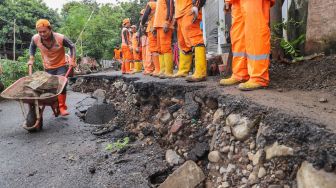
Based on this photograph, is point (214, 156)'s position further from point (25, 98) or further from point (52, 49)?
point (52, 49)

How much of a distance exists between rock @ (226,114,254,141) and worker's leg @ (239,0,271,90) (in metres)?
0.62

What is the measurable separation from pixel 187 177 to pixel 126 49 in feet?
26.9

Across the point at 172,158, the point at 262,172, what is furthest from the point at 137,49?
the point at 262,172

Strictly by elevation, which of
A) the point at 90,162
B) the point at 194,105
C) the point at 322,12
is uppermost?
the point at 322,12

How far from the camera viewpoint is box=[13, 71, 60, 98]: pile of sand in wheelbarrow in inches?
192

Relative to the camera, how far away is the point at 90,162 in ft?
12.2

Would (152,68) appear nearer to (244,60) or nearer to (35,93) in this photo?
(35,93)

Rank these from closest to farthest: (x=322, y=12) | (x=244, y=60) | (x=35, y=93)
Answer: (x=244, y=60), (x=322, y=12), (x=35, y=93)

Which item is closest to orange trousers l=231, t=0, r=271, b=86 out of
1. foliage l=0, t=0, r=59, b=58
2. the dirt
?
the dirt

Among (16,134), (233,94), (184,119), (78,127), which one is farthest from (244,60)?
(16,134)

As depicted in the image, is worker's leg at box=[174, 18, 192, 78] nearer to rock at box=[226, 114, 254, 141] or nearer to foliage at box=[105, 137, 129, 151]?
foliage at box=[105, 137, 129, 151]

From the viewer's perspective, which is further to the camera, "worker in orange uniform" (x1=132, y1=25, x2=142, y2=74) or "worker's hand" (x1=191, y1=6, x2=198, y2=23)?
"worker in orange uniform" (x1=132, y1=25, x2=142, y2=74)

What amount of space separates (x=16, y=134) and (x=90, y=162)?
1.93 meters

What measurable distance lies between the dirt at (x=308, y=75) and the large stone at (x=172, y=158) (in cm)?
125
